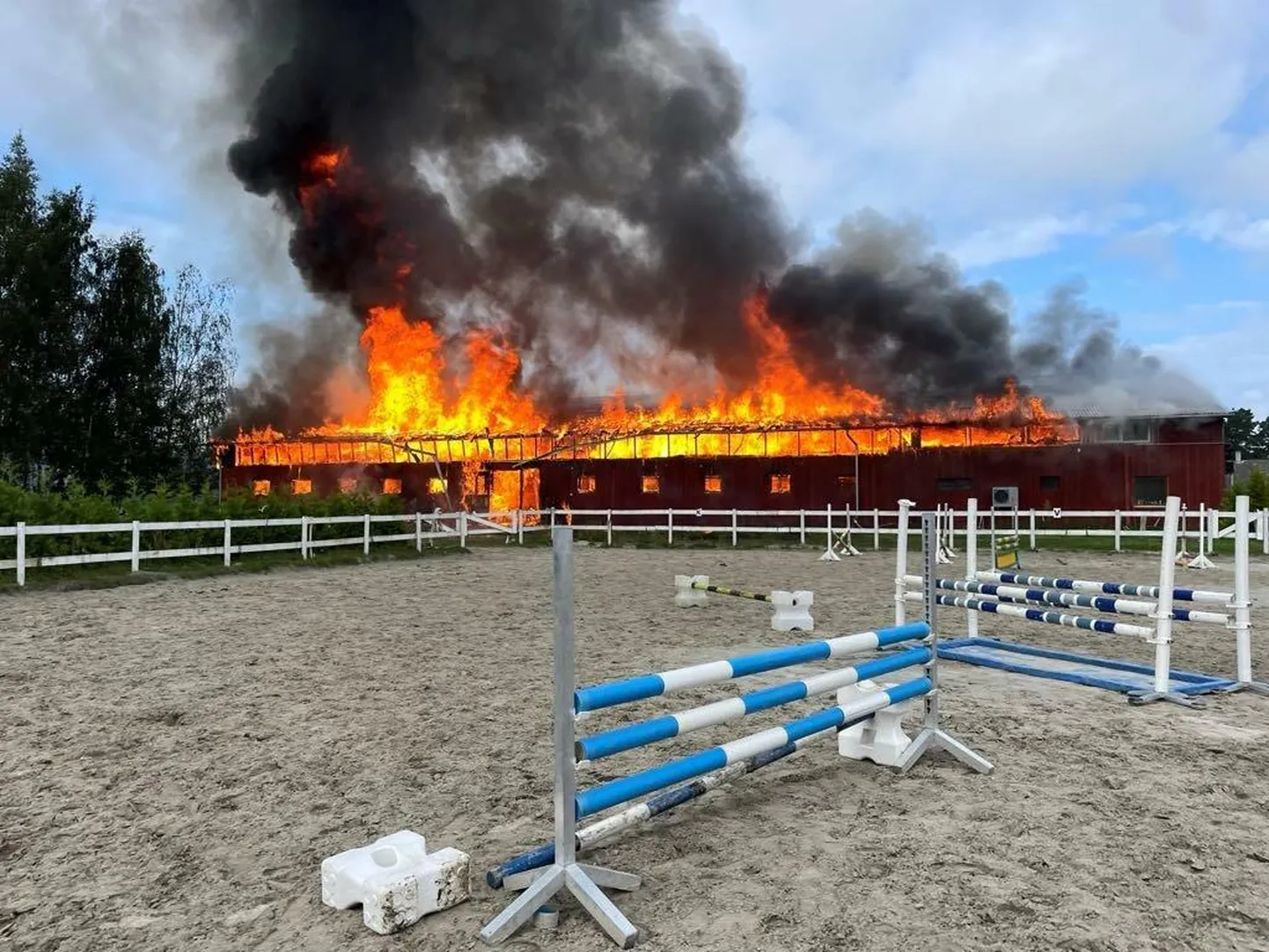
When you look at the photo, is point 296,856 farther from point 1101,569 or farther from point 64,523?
point 1101,569

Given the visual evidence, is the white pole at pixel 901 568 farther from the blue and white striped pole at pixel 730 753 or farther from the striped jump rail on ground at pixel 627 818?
the striped jump rail on ground at pixel 627 818

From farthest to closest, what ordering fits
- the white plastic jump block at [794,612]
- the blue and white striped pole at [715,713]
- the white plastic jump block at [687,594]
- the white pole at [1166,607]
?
the white plastic jump block at [687,594] < the white plastic jump block at [794,612] < the white pole at [1166,607] < the blue and white striped pole at [715,713]

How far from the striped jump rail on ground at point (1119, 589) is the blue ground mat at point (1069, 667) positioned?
708mm

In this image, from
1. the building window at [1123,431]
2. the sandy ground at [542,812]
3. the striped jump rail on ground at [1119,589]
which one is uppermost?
the building window at [1123,431]

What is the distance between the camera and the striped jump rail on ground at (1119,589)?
664 centimetres

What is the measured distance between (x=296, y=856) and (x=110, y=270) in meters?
39.4

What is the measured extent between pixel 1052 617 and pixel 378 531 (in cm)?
1874

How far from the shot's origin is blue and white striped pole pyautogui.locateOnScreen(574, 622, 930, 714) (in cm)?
318

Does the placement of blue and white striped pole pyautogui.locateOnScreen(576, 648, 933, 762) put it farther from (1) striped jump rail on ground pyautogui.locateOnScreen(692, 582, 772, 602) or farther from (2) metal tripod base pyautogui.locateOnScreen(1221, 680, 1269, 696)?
(1) striped jump rail on ground pyautogui.locateOnScreen(692, 582, 772, 602)

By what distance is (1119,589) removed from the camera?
718cm

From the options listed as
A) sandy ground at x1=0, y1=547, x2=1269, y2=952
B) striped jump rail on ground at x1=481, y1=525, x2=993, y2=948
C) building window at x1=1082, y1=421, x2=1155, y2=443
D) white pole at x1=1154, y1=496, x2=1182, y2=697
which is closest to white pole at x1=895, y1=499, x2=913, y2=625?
sandy ground at x1=0, y1=547, x2=1269, y2=952

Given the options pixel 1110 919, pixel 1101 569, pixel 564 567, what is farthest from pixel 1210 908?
pixel 1101 569

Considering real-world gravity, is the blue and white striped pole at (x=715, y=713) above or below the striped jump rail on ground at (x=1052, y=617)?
above

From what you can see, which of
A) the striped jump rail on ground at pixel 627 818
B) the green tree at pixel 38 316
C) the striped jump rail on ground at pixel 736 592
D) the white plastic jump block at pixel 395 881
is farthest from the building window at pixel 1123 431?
the green tree at pixel 38 316
